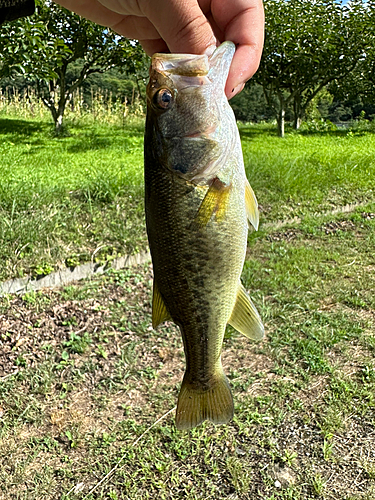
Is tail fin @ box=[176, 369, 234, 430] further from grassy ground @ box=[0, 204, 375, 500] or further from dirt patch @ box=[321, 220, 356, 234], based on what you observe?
dirt patch @ box=[321, 220, 356, 234]

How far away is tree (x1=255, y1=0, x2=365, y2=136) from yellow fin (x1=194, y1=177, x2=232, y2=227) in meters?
18.6

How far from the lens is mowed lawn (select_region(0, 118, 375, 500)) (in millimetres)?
3215

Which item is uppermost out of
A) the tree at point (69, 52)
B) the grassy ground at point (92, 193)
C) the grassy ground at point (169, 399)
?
the tree at point (69, 52)

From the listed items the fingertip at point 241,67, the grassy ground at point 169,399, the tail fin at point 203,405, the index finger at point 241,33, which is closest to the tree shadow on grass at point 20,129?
the grassy ground at point 169,399

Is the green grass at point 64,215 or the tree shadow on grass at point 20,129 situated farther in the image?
the tree shadow on grass at point 20,129

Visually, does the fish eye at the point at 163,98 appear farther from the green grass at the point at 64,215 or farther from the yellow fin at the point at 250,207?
the green grass at the point at 64,215

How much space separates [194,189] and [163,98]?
318mm

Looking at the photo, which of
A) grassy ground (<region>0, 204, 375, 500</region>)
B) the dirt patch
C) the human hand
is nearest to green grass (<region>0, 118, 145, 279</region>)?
grassy ground (<region>0, 204, 375, 500</region>)

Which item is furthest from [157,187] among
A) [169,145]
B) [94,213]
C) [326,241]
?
[326,241]

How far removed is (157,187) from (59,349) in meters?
3.13

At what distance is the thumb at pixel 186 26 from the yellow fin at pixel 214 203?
0.54 metres

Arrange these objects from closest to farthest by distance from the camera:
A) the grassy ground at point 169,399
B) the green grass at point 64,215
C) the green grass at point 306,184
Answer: the grassy ground at point 169,399 < the green grass at point 64,215 < the green grass at point 306,184

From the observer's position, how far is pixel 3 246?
16.3 ft

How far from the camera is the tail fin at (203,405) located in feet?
5.81
